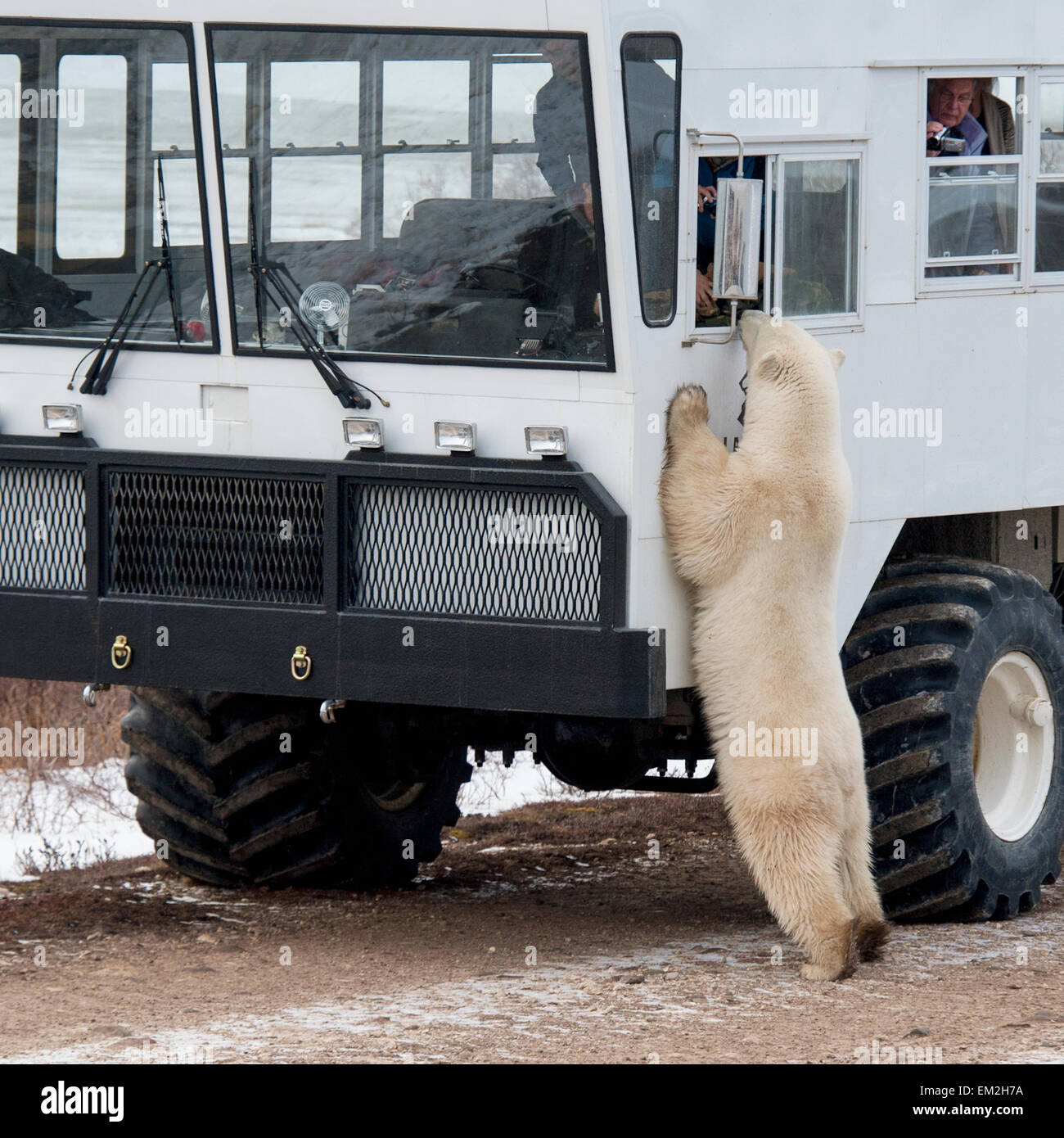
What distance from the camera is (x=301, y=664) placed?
7.34 meters

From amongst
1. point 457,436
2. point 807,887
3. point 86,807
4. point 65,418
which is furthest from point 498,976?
point 86,807

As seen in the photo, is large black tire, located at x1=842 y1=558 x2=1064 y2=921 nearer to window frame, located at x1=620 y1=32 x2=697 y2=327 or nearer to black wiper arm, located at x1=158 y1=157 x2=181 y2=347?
window frame, located at x1=620 y1=32 x2=697 y2=327

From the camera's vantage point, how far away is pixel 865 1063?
20.5ft

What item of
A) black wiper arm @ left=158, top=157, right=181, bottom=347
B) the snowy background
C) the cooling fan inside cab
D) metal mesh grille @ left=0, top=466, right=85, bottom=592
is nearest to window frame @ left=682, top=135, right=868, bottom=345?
the cooling fan inside cab

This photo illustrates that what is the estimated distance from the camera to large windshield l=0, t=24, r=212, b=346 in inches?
298

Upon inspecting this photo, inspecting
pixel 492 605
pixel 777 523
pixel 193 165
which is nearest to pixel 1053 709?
pixel 777 523

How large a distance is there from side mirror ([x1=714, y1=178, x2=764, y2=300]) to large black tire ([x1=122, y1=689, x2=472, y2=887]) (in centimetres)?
215

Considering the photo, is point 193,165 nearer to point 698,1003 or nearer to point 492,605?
point 492,605

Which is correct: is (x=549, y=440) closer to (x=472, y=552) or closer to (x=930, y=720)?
(x=472, y=552)

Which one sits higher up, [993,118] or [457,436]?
[993,118]

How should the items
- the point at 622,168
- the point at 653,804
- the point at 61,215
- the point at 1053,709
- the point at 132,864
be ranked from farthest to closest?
the point at 653,804, the point at 132,864, the point at 1053,709, the point at 61,215, the point at 622,168

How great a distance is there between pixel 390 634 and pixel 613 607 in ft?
2.52

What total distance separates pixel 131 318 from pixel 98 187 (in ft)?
1.61

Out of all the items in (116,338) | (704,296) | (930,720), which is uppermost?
(704,296)
